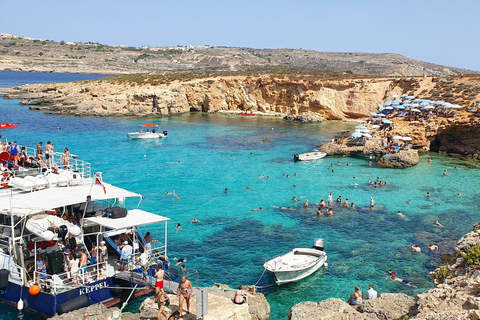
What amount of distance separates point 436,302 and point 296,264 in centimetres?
867

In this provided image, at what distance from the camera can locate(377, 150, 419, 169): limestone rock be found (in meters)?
37.9

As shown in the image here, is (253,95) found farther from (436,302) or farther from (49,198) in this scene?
(436,302)

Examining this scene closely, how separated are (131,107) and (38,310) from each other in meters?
54.5

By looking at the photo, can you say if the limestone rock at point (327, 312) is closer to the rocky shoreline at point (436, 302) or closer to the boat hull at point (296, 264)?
the rocky shoreline at point (436, 302)

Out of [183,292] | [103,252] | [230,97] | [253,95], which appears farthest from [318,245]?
[230,97]

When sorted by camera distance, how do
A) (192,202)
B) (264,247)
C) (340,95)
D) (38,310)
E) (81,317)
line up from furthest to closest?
(340,95) → (192,202) → (264,247) → (38,310) → (81,317)

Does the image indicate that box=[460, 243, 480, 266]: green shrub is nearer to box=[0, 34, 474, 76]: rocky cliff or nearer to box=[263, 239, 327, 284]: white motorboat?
box=[263, 239, 327, 284]: white motorboat

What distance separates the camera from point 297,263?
18.5 m

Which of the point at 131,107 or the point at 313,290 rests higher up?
the point at 131,107

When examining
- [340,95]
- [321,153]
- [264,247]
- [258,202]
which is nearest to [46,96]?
[340,95]

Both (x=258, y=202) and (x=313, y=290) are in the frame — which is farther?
(x=258, y=202)

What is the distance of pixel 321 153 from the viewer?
41438 mm

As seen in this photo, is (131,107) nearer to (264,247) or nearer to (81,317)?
(264,247)

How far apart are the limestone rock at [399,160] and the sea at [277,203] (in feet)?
2.36
